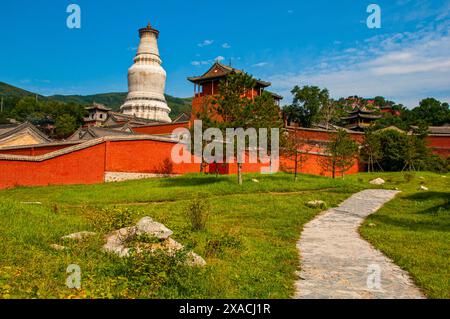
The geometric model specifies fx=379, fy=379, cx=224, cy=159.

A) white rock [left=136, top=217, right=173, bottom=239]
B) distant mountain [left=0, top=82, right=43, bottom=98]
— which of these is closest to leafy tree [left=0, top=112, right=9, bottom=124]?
white rock [left=136, top=217, right=173, bottom=239]

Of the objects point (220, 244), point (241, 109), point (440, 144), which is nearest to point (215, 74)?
point (241, 109)

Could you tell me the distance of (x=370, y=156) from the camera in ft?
106

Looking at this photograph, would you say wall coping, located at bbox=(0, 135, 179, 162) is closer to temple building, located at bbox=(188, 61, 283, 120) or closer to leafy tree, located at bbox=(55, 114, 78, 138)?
temple building, located at bbox=(188, 61, 283, 120)

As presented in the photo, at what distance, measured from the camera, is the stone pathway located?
506 cm

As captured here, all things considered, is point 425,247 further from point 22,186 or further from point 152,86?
point 152,86

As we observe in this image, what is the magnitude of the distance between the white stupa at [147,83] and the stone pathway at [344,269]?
138 feet

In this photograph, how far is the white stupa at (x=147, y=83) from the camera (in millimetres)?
50094

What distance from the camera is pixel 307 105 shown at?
47281 mm

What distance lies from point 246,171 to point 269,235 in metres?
14.8

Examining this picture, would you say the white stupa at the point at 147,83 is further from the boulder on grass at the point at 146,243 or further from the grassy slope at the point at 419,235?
the boulder on grass at the point at 146,243

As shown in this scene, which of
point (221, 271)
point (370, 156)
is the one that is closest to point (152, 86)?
point (370, 156)

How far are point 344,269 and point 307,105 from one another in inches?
1683

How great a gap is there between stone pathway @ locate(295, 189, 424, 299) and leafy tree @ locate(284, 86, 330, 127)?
37.6 metres

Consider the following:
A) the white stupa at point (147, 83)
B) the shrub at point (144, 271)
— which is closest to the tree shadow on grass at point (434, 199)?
the shrub at point (144, 271)
